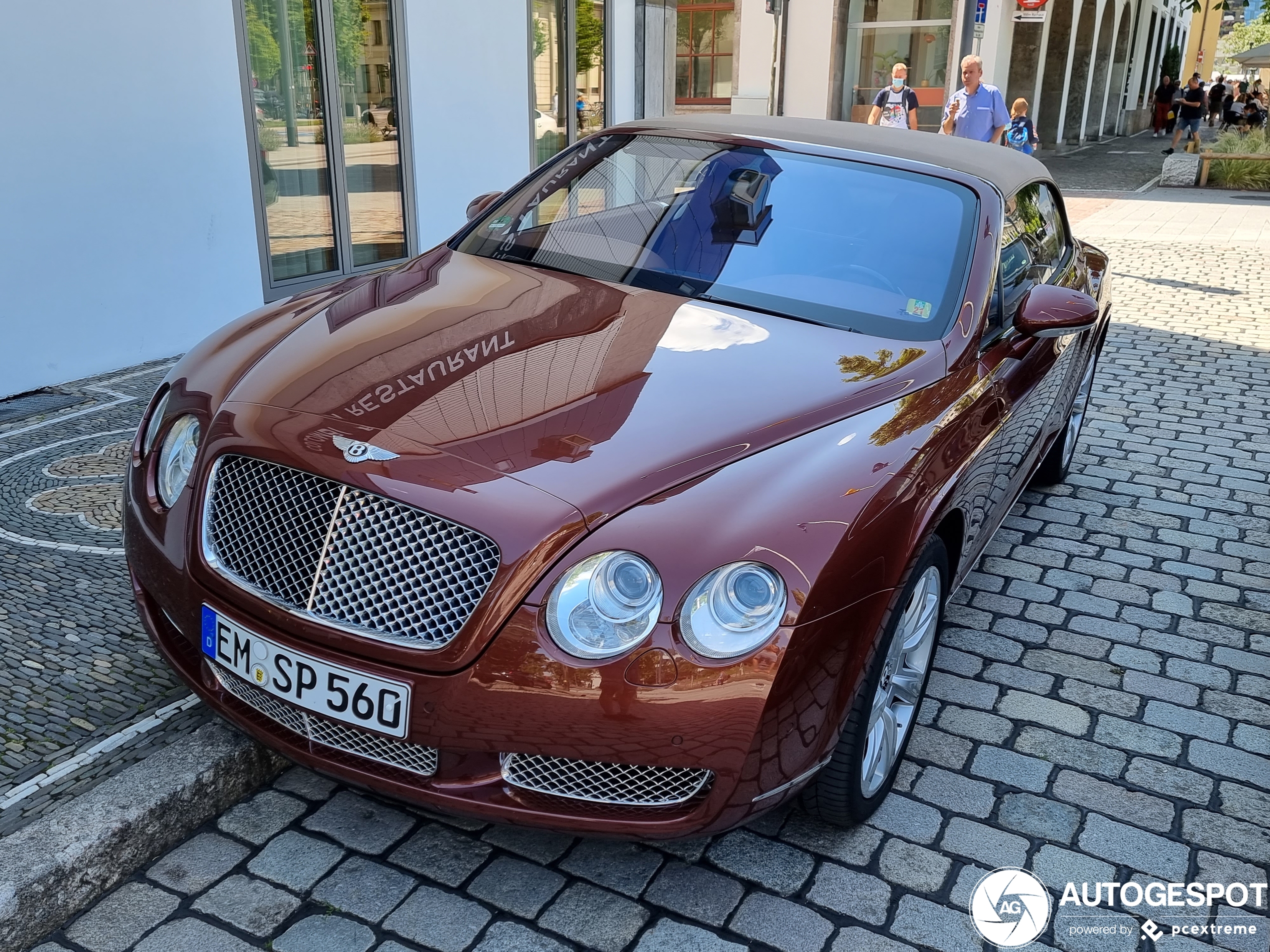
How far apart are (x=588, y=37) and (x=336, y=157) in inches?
134

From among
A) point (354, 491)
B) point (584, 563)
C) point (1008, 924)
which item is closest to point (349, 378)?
point (354, 491)

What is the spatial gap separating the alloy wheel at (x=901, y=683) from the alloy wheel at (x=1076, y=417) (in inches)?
94.5

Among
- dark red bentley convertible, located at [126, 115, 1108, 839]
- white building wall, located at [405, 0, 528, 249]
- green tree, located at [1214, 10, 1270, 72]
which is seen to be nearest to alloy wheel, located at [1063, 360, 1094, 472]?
dark red bentley convertible, located at [126, 115, 1108, 839]

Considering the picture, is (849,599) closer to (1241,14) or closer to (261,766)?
(261,766)

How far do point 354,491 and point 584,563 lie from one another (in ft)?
1.74

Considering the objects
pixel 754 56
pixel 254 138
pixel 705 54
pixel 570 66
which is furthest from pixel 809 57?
pixel 254 138

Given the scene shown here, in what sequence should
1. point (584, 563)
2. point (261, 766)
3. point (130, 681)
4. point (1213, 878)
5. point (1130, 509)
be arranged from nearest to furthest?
point (584, 563) → point (1213, 878) → point (261, 766) → point (130, 681) → point (1130, 509)

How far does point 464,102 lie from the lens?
8.57 meters

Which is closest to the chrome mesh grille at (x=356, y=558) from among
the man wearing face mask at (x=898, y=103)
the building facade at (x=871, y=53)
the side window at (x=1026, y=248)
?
the side window at (x=1026, y=248)

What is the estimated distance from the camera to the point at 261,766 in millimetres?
2918

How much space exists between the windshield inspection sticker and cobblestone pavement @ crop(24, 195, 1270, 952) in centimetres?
121

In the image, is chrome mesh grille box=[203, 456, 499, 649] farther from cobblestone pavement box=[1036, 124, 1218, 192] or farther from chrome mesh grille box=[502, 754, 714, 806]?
cobblestone pavement box=[1036, 124, 1218, 192]

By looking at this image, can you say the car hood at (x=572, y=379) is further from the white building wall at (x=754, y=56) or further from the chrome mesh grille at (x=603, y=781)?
the white building wall at (x=754, y=56)

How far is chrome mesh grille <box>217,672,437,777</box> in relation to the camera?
2.38 metres
